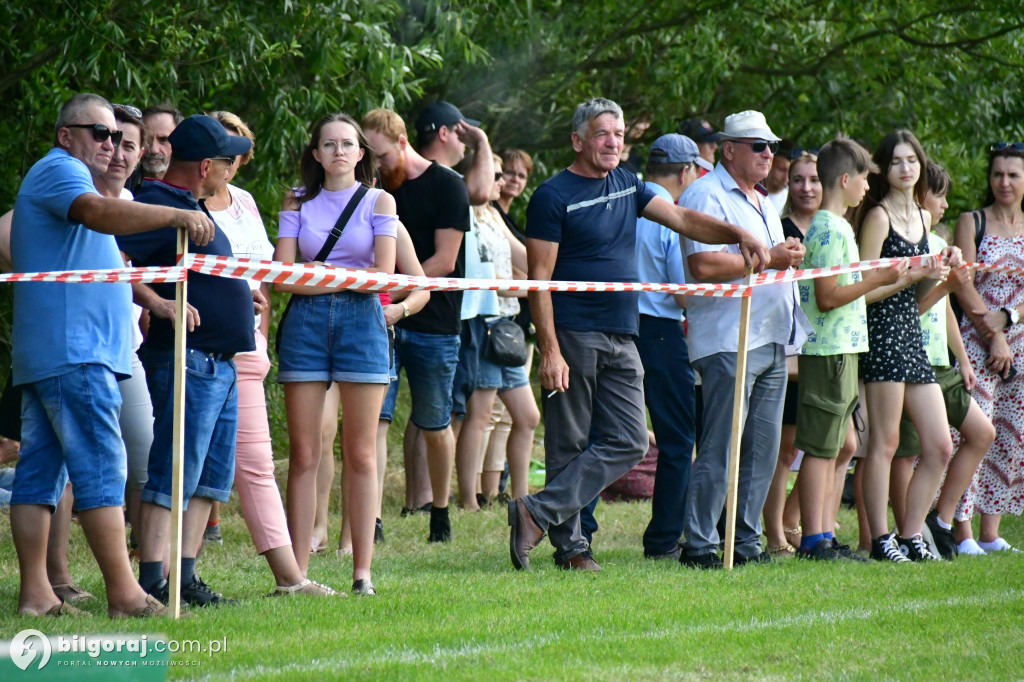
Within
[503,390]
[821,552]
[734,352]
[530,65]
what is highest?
[530,65]

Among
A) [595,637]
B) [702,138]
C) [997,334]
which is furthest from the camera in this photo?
[702,138]

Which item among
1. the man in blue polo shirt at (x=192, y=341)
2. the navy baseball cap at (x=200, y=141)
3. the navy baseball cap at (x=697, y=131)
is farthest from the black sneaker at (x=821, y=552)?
the navy baseball cap at (x=200, y=141)

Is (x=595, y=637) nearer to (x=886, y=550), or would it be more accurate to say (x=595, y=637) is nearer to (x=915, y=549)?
(x=886, y=550)

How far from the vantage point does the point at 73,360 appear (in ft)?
16.8

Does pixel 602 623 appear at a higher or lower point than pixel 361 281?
lower

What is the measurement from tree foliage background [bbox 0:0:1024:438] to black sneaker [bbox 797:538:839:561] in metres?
4.35

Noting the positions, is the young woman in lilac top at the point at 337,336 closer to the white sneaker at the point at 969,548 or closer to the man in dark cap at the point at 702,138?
the man in dark cap at the point at 702,138

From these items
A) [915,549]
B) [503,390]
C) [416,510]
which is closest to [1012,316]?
[915,549]

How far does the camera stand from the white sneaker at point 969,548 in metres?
8.16

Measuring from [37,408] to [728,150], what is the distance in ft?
12.4

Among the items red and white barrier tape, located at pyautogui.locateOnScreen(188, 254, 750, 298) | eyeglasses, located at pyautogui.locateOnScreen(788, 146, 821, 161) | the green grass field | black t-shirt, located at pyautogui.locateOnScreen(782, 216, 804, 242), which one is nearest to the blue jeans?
the green grass field

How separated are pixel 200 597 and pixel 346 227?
1.75m

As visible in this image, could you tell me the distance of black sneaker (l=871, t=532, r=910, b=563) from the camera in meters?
7.38

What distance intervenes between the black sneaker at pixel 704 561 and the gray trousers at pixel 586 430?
545 mm
